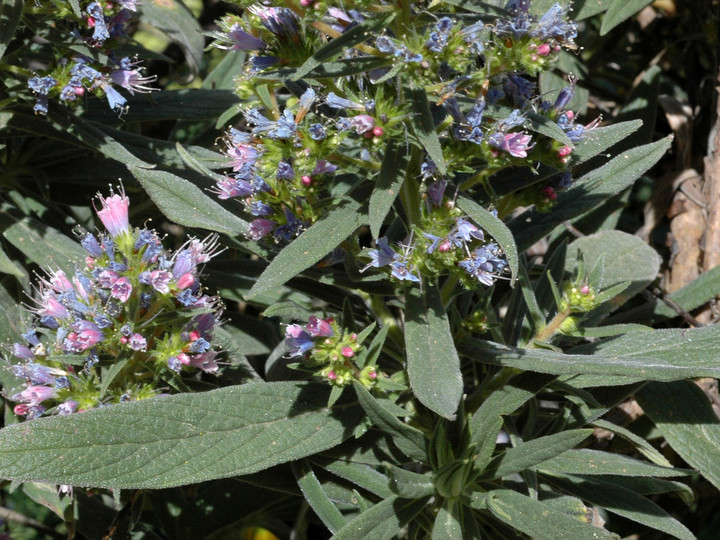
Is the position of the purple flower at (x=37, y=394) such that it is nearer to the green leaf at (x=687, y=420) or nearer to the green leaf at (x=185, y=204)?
the green leaf at (x=185, y=204)

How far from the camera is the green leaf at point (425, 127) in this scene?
1.58 meters

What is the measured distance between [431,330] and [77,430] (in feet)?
2.45

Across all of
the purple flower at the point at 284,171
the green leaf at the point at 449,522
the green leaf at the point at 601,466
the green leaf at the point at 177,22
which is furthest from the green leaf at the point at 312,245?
the green leaf at the point at 177,22

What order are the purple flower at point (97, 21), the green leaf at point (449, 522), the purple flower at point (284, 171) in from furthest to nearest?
the purple flower at point (97, 21)
the green leaf at point (449, 522)
the purple flower at point (284, 171)

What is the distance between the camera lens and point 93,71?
2.22 meters

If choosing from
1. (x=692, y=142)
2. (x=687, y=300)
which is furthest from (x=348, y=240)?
(x=692, y=142)

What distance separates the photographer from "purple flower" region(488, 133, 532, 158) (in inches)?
67.0

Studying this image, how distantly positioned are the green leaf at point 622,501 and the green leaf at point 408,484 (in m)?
0.42

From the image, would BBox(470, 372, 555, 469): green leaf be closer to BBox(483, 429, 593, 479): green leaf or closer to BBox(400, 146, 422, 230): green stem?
BBox(483, 429, 593, 479): green leaf

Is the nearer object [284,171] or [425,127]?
[425,127]

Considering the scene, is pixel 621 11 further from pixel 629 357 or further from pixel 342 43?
pixel 342 43

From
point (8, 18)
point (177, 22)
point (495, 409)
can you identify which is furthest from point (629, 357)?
point (177, 22)

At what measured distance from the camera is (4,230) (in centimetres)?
238

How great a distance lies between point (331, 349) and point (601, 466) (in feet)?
2.27
